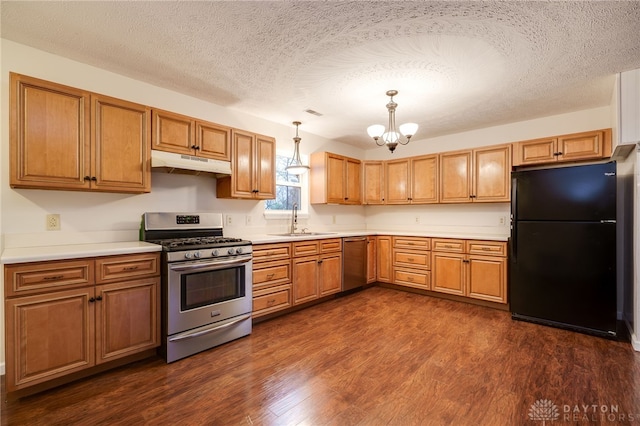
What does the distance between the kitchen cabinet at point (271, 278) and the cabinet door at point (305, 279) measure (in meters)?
0.09

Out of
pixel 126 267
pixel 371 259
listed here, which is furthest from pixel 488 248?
pixel 126 267

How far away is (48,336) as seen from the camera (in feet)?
6.31

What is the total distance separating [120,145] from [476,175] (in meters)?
4.18

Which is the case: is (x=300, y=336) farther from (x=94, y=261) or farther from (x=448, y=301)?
(x=448, y=301)

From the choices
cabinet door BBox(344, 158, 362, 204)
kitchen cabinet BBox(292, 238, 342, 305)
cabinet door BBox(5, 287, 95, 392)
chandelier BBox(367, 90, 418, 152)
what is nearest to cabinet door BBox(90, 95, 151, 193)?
cabinet door BBox(5, 287, 95, 392)

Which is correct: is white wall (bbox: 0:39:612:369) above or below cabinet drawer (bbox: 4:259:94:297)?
above

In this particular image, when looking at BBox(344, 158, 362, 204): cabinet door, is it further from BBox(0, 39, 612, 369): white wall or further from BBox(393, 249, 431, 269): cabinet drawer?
BBox(393, 249, 431, 269): cabinet drawer

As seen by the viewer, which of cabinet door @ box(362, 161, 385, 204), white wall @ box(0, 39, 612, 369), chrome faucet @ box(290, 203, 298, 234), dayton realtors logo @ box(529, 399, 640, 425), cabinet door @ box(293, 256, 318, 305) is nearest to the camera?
dayton realtors logo @ box(529, 399, 640, 425)

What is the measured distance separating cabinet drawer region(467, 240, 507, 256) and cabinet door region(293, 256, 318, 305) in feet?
6.70

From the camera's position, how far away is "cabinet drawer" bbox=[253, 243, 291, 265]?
10.2 feet

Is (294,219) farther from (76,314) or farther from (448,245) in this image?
(76,314)

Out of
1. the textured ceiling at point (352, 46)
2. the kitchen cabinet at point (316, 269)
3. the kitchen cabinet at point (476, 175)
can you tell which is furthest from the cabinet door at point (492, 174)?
the kitchen cabinet at point (316, 269)

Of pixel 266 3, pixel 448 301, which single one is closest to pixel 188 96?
pixel 266 3

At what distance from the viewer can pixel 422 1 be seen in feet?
5.82
